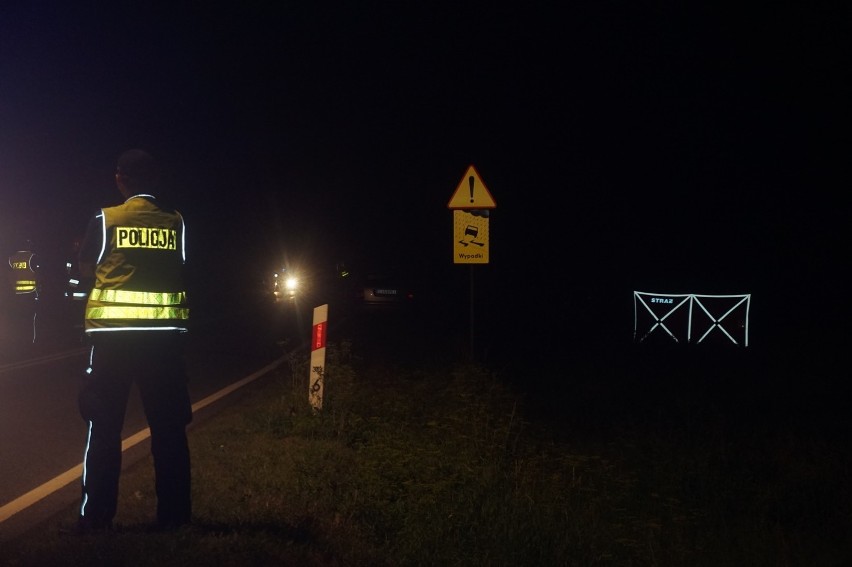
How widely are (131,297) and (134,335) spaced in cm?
21

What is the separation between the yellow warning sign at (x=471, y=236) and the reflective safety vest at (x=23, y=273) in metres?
12.6

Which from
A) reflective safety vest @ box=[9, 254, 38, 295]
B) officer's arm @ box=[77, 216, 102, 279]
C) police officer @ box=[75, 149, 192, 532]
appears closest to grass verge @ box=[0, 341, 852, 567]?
police officer @ box=[75, 149, 192, 532]

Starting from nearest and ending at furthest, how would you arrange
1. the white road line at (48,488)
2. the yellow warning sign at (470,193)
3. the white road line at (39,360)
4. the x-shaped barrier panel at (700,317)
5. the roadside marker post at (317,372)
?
the white road line at (48,488) < the roadside marker post at (317,372) < the yellow warning sign at (470,193) < the white road line at (39,360) < the x-shaped barrier panel at (700,317)

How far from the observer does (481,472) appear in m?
6.54

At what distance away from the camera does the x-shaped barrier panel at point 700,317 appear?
15680mm

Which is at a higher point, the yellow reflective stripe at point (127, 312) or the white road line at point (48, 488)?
the yellow reflective stripe at point (127, 312)

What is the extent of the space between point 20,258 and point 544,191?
2215 centimetres

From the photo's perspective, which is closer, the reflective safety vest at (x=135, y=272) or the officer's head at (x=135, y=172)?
the reflective safety vest at (x=135, y=272)

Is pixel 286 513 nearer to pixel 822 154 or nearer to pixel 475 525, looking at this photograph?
pixel 475 525

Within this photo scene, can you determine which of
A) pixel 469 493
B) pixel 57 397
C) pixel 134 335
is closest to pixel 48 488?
pixel 134 335

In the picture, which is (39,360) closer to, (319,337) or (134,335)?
(319,337)

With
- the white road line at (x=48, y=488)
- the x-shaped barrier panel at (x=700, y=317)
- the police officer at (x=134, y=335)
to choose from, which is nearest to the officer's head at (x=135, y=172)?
the police officer at (x=134, y=335)

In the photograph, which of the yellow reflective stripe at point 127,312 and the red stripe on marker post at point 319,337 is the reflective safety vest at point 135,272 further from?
the red stripe on marker post at point 319,337

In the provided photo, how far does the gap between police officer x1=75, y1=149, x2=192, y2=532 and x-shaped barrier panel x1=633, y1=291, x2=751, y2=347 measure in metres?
12.5
